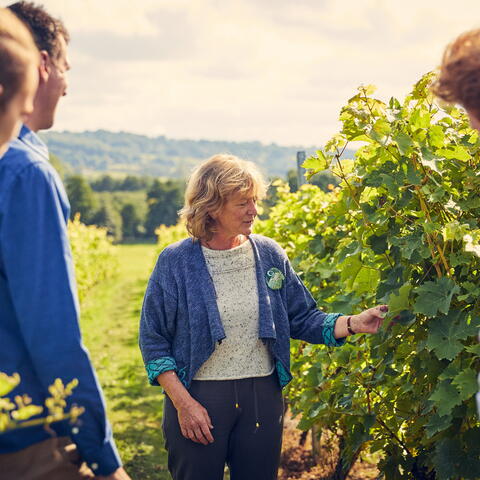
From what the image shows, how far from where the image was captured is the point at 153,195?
93.6m

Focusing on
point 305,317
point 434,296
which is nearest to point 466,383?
point 434,296

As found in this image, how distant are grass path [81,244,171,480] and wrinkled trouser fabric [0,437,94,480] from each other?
13.3 feet

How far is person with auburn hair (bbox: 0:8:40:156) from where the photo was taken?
148 cm

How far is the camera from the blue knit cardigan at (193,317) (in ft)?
9.39

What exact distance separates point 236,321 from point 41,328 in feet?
4.32

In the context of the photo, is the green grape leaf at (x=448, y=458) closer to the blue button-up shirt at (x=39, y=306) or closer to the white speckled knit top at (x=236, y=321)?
the white speckled knit top at (x=236, y=321)

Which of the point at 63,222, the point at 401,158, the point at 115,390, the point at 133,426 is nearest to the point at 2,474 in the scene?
the point at 63,222

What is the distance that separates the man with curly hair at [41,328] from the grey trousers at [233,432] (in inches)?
42.4

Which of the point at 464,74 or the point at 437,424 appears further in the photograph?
the point at 437,424

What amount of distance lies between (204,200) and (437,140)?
0.97 metres

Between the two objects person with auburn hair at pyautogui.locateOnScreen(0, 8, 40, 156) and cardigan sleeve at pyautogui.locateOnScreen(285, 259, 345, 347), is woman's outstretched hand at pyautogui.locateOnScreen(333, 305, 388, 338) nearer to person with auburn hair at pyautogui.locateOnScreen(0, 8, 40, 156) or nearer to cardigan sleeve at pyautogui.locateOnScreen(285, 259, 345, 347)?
cardigan sleeve at pyautogui.locateOnScreen(285, 259, 345, 347)

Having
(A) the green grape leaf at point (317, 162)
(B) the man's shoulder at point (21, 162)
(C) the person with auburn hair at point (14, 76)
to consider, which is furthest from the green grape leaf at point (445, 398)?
(C) the person with auburn hair at point (14, 76)

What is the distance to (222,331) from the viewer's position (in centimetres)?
282

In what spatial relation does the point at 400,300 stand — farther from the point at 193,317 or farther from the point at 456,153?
the point at 193,317
